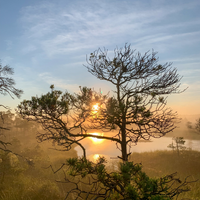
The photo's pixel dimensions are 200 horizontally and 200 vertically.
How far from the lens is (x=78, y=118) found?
6.39 m

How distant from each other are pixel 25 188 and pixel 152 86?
11.3 m

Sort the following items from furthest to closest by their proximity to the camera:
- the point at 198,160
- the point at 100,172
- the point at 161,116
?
the point at 198,160, the point at 161,116, the point at 100,172

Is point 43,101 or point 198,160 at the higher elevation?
point 43,101

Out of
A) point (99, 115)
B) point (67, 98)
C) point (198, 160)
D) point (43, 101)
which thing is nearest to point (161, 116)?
point (99, 115)

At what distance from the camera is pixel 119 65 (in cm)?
644

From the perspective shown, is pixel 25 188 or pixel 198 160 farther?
pixel 198 160

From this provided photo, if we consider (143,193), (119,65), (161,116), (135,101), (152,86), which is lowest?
(143,193)

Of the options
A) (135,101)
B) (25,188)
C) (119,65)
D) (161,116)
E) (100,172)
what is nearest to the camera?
(100,172)

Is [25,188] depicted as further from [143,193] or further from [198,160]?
[198,160]

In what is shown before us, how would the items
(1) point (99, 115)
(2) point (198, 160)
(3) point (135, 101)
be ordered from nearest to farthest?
1. (3) point (135, 101)
2. (1) point (99, 115)
3. (2) point (198, 160)

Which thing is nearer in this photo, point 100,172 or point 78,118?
point 100,172

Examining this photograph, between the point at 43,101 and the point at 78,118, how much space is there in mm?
1508

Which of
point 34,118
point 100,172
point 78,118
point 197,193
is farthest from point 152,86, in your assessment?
point 197,193

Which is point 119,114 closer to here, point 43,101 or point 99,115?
point 99,115
